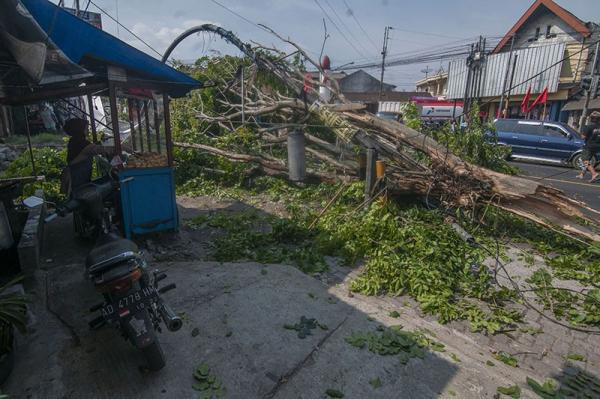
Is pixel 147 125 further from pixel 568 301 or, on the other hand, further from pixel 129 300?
pixel 568 301

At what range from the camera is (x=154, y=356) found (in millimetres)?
2633

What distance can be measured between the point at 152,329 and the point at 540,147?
53.9ft

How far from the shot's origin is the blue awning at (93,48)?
3.54 m

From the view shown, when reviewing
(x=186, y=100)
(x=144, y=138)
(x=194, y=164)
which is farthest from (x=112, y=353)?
(x=186, y=100)

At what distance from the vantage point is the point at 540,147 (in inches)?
567

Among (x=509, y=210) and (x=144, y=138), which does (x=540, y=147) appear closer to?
(x=509, y=210)

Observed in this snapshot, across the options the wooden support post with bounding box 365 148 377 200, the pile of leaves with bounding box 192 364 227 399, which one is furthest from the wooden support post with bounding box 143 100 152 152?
the pile of leaves with bounding box 192 364 227 399

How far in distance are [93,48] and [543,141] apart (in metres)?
16.0

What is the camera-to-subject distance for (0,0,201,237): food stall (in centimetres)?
286

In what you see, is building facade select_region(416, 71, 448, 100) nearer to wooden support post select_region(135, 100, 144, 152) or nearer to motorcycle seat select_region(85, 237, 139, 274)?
wooden support post select_region(135, 100, 144, 152)

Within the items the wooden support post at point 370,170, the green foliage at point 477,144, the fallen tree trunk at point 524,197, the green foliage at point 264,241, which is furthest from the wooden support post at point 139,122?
the green foliage at point 477,144

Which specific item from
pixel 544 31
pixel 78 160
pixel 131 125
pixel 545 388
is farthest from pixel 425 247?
pixel 544 31

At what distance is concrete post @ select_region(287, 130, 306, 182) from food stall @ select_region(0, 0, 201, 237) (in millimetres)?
2525

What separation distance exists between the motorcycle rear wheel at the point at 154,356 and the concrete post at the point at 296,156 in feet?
17.9
